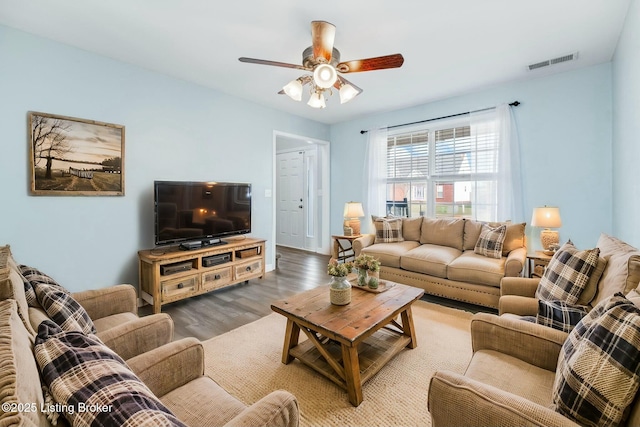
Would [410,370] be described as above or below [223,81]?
below

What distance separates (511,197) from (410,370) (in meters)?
2.85

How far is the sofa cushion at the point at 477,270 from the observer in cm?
287

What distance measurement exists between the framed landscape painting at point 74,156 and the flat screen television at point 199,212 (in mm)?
464

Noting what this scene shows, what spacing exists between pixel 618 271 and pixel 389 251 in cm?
229

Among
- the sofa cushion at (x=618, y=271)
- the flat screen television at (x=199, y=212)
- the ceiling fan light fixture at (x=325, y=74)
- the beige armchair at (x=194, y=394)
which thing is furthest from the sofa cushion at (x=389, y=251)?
the beige armchair at (x=194, y=394)

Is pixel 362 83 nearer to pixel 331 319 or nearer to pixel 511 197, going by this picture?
pixel 511 197

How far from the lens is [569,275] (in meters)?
1.70

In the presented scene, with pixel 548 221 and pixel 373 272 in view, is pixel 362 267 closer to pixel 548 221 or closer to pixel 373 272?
pixel 373 272

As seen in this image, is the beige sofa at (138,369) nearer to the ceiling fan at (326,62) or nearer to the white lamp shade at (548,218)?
the ceiling fan at (326,62)

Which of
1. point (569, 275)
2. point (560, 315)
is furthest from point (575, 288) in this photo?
point (560, 315)

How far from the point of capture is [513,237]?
3357mm

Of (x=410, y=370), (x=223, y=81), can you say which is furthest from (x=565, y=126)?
(x=223, y=81)

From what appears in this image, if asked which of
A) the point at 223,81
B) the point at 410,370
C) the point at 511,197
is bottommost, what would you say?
the point at 410,370

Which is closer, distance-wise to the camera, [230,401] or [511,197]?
[230,401]
